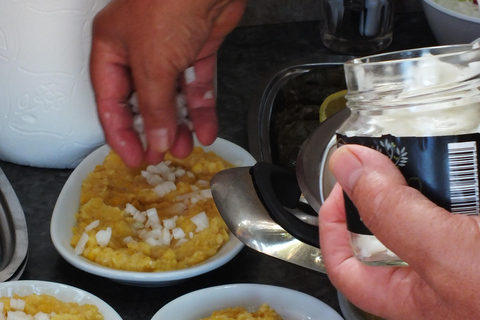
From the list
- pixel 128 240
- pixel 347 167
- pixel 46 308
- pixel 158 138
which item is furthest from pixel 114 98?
pixel 347 167

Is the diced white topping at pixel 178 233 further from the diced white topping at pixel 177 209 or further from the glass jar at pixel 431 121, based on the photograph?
the glass jar at pixel 431 121

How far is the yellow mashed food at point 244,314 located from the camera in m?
0.73

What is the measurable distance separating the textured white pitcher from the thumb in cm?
55

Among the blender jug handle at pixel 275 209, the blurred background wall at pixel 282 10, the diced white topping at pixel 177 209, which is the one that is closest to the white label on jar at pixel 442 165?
the blender jug handle at pixel 275 209

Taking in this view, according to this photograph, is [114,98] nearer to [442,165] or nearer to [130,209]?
[130,209]

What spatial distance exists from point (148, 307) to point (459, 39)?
0.75m

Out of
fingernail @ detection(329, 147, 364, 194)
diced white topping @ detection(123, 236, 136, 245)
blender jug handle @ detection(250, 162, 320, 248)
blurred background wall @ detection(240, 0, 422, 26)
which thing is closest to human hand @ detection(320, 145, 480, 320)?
fingernail @ detection(329, 147, 364, 194)

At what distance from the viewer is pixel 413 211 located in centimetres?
46

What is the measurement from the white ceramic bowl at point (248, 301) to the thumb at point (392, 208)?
0.29 meters

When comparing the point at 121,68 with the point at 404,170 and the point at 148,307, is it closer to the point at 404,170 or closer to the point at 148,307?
the point at 148,307

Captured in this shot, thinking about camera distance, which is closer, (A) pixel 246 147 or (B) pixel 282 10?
(A) pixel 246 147

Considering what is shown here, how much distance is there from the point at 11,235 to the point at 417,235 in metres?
0.64

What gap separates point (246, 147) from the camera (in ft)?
3.68

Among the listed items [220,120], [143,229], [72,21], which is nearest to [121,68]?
[72,21]
